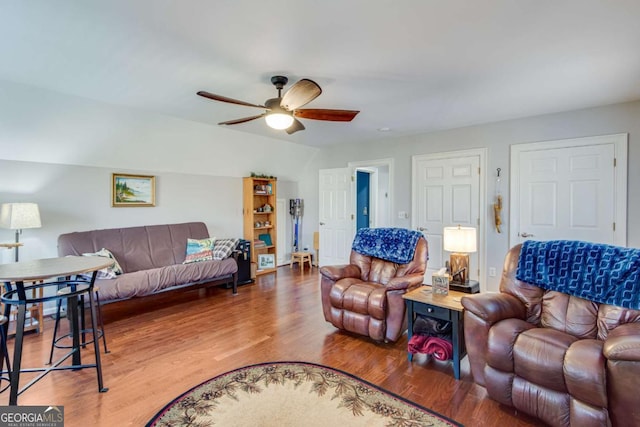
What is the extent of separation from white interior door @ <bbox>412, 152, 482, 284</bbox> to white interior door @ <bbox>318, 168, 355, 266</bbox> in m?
1.31

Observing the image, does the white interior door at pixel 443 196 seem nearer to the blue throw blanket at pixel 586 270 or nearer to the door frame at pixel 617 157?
the door frame at pixel 617 157

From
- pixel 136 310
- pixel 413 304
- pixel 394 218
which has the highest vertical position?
pixel 394 218

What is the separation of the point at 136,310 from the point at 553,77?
511 cm

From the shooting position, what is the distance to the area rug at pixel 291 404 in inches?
75.2

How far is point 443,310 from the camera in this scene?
245cm

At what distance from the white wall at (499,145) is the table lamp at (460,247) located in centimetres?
195

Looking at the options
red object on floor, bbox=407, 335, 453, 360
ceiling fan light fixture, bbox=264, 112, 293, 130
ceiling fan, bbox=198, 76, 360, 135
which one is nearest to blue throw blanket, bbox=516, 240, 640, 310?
red object on floor, bbox=407, 335, 453, 360

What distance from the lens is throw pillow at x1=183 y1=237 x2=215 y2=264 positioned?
459cm

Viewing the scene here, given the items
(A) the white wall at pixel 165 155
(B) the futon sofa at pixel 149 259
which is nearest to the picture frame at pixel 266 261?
(A) the white wall at pixel 165 155

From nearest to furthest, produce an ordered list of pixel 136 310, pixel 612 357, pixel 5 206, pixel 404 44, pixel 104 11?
pixel 612 357 < pixel 104 11 < pixel 404 44 < pixel 5 206 < pixel 136 310

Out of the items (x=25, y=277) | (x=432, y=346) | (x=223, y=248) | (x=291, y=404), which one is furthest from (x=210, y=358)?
(x=223, y=248)

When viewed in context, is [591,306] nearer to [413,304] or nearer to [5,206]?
[413,304]

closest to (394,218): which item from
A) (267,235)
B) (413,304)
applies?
(267,235)

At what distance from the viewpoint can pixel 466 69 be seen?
8.84 ft
